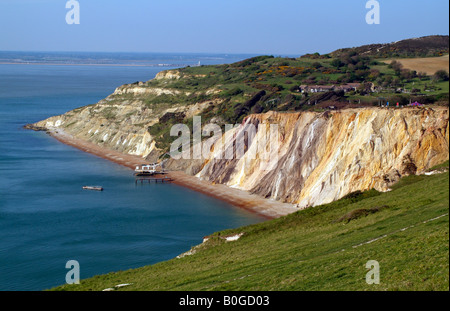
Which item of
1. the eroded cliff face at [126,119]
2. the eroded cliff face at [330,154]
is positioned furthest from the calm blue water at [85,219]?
the eroded cliff face at [126,119]

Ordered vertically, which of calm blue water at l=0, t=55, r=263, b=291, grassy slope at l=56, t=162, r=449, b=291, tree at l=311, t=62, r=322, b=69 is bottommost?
calm blue water at l=0, t=55, r=263, b=291

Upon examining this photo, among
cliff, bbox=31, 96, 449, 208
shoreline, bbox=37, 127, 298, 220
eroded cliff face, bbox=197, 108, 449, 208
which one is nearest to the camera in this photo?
eroded cliff face, bbox=197, 108, 449, 208

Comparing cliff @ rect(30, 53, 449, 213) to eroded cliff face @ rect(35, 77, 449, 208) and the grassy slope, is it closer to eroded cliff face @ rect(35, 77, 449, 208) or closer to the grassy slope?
eroded cliff face @ rect(35, 77, 449, 208)

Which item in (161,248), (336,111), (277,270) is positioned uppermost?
(336,111)

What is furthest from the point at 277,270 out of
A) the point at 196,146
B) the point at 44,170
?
the point at 44,170

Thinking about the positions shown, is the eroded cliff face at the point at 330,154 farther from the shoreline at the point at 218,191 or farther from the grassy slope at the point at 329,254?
the grassy slope at the point at 329,254

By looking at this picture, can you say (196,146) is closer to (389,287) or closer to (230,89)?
(230,89)

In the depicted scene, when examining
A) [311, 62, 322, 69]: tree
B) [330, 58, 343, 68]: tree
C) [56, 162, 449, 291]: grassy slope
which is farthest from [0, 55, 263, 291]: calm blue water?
[330, 58, 343, 68]: tree

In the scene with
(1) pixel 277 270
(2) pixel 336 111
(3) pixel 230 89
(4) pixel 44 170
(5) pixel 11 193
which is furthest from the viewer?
(3) pixel 230 89
